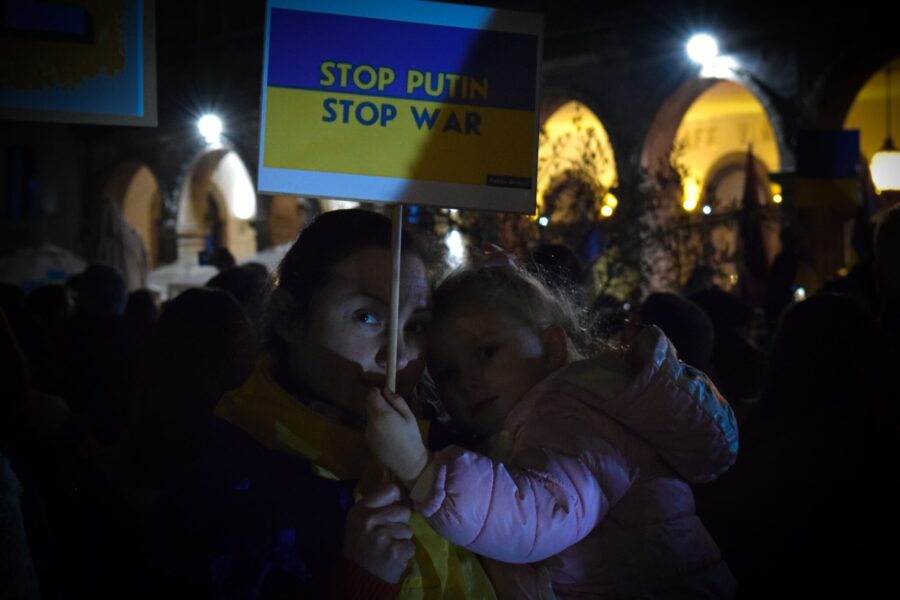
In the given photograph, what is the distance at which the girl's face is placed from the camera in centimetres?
228

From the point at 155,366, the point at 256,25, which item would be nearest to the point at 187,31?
the point at 256,25

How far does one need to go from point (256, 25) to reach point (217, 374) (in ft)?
57.7

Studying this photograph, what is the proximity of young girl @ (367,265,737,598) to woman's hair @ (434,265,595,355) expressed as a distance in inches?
0.6

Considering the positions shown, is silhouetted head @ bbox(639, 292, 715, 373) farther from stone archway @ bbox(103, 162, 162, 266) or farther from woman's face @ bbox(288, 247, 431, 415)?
stone archway @ bbox(103, 162, 162, 266)

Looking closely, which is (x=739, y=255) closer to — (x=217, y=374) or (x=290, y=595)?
(x=217, y=374)

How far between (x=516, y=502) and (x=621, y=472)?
311 millimetres

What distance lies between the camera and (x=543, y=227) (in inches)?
281

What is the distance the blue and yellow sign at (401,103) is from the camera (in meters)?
2.23

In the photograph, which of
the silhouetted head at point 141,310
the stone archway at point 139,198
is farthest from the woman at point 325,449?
the stone archway at point 139,198

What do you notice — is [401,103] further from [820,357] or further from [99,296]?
[99,296]

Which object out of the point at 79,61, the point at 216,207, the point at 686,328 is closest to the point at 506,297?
the point at 79,61

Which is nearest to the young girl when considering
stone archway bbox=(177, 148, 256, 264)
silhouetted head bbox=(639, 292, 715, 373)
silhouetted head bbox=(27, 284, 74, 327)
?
silhouetted head bbox=(639, 292, 715, 373)

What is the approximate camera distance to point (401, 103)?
229 centimetres

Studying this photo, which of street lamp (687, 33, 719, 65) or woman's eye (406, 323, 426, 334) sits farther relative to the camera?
street lamp (687, 33, 719, 65)
